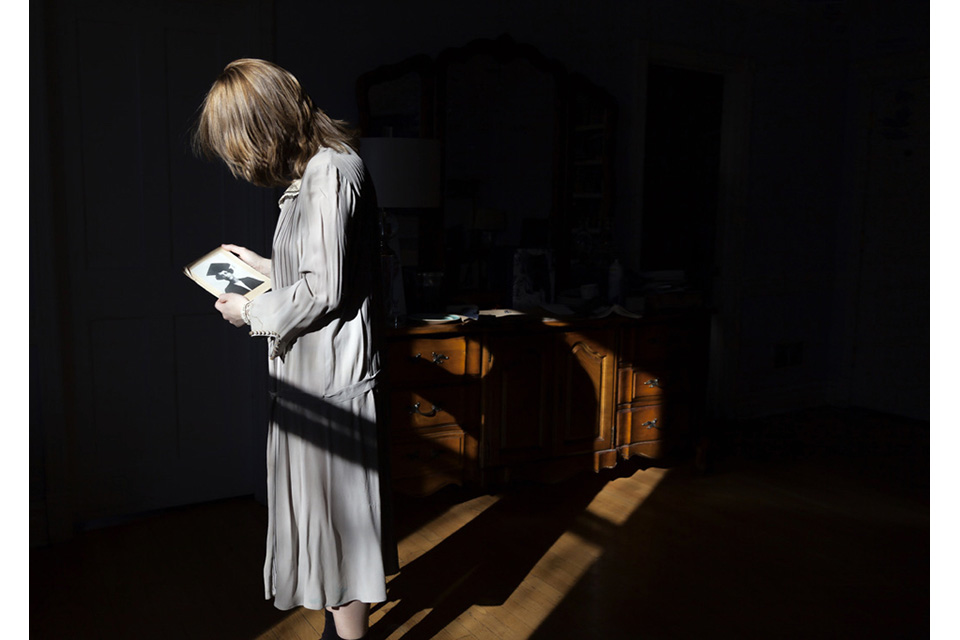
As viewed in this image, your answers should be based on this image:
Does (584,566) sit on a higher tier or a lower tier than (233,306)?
lower

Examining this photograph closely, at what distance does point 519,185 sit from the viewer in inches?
149

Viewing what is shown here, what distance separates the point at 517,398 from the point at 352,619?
5.04 ft

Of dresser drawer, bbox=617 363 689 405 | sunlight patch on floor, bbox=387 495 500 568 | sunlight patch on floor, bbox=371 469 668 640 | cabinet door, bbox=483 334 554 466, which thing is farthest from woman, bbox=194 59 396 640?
dresser drawer, bbox=617 363 689 405

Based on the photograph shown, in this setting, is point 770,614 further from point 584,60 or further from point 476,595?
point 584,60

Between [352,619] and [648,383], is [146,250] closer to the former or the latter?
[352,619]

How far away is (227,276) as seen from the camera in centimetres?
197

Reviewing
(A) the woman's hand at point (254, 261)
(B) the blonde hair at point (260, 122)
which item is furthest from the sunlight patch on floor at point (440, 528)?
(B) the blonde hair at point (260, 122)

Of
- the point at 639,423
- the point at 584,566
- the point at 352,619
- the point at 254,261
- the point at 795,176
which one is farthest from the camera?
the point at 795,176

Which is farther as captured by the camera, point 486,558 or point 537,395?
point 537,395

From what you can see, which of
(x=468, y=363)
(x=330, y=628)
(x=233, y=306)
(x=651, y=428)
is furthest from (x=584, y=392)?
(x=233, y=306)

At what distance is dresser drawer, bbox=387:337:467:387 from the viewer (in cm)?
295

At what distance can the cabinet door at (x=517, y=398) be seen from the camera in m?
3.20

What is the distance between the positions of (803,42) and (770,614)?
4.00 metres

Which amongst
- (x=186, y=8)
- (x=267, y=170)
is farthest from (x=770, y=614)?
(x=186, y=8)
